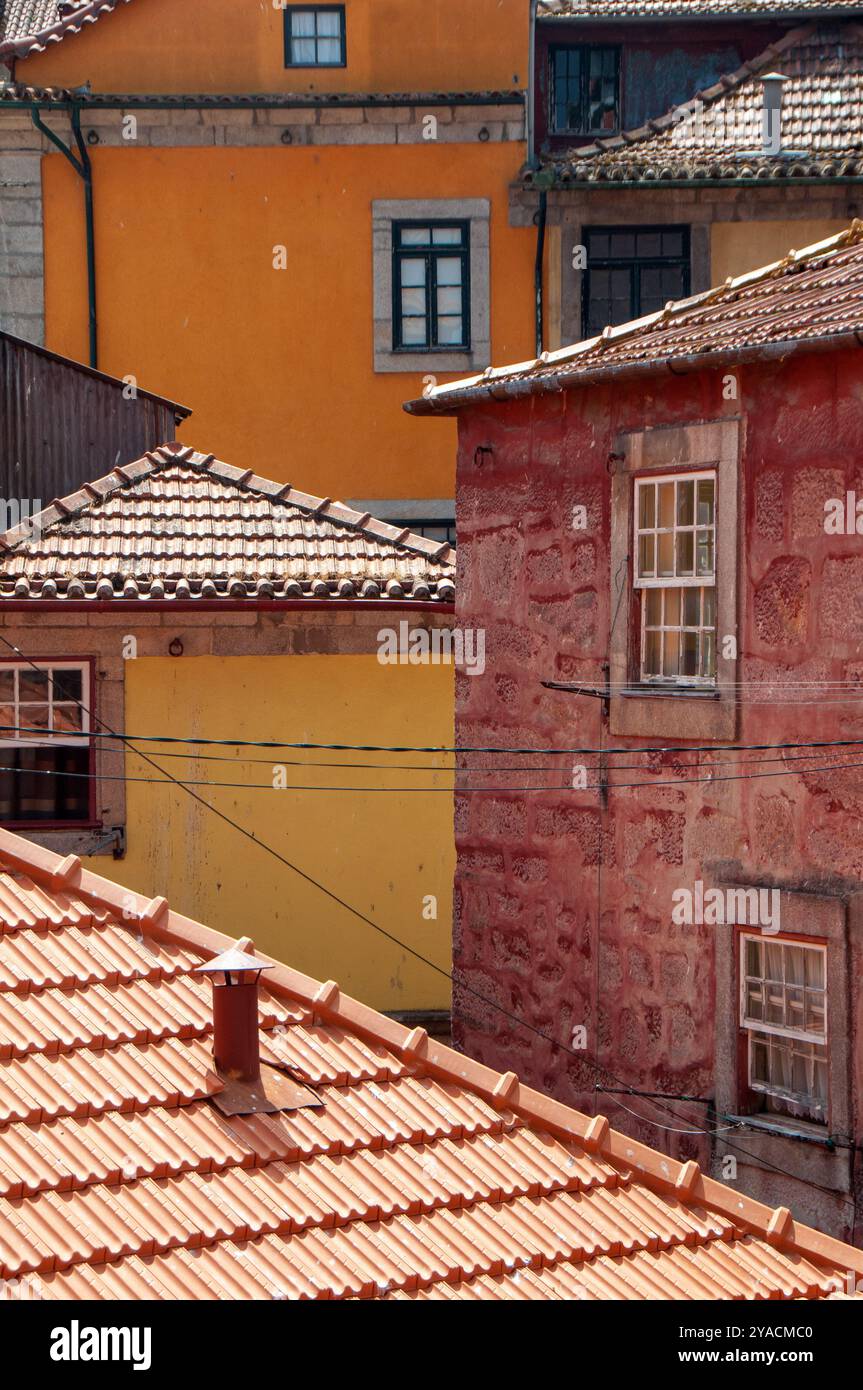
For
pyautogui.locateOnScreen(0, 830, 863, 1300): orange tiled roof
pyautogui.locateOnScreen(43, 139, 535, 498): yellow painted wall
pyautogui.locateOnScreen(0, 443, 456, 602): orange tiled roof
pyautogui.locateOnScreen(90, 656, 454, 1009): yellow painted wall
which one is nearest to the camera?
pyautogui.locateOnScreen(0, 830, 863, 1300): orange tiled roof

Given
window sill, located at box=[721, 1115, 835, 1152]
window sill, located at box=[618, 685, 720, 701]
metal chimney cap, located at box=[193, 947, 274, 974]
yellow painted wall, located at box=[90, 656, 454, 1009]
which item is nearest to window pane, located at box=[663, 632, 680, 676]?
window sill, located at box=[618, 685, 720, 701]

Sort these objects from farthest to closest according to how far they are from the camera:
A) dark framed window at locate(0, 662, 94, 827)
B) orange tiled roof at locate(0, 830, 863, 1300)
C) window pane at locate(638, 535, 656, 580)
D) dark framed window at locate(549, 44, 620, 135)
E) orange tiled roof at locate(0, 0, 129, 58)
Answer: dark framed window at locate(549, 44, 620, 135) → orange tiled roof at locate(0, 0, 129, 58) → dark framed window at locate(0, 662, 94, 827) → window pane at locate(638, 535, 656, 580) → orange tiled roof at locate(0, 830, 863, 1300)

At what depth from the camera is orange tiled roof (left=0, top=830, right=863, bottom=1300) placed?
6.01 m

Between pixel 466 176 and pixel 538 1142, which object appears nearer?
pixel 538 1142

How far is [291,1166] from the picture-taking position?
655 cm

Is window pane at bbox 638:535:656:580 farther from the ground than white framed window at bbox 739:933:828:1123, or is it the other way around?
window pane at bbox 638:535:656:580

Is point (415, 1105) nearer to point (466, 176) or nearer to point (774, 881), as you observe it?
point (774, 881)

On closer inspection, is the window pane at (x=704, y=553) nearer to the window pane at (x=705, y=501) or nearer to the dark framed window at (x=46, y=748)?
the window pane at (x=705, y=501)

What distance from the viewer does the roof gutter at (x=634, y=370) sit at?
32.9ft

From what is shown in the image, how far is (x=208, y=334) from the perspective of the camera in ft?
65.8

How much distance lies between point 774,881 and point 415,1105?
4.16 metres

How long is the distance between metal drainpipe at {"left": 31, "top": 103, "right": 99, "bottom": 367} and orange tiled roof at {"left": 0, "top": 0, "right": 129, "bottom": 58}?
2.31ft

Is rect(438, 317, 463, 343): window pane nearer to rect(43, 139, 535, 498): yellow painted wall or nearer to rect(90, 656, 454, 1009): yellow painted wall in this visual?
rect(43, 139, 535, 498): yellow painted wall
